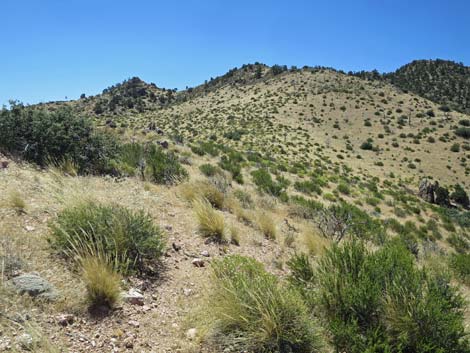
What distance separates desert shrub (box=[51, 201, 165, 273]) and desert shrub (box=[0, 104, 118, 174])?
4.09m

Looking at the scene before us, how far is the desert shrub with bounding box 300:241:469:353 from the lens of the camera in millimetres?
3344

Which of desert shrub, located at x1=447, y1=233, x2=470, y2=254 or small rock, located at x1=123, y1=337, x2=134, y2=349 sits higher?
small rock, located at x1=123, y1=337, x2=134, y2=349

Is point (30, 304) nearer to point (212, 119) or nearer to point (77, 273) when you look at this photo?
point (77, 273)

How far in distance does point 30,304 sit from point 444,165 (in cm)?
4130

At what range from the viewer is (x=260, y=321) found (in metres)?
3.31

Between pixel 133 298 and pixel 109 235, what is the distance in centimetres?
100

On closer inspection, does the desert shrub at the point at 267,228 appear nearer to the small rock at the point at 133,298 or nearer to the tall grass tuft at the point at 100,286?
the small rock at the point at 133,298

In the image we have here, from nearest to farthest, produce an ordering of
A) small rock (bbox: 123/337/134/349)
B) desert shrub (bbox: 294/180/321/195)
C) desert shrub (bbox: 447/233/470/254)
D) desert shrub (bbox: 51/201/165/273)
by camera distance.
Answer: small rock (bbox: 123/337/134/349) → desert shrub (bbox: 51/201/165/273) → desert shrub (bbox: 447/233/470/254) → desert shrub (bbox: 294/180/321/195)

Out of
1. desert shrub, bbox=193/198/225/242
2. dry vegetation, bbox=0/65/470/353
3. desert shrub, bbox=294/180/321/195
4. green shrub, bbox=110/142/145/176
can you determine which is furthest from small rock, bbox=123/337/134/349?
desert shrub, bbox=294/180/321/195

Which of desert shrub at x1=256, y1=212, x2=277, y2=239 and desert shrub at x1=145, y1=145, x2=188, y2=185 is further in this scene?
desert shrub at x1=145, y1=145, x2=188, y2=185

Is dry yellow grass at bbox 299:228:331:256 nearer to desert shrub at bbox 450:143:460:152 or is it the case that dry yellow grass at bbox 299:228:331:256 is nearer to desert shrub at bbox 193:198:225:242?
desert shrub at bbox 193:198:225:242

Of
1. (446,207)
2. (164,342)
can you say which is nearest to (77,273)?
(164,342)

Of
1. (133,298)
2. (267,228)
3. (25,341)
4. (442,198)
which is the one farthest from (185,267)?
(442,198)

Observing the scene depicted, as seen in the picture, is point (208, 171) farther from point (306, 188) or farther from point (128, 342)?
point (128, 342)
